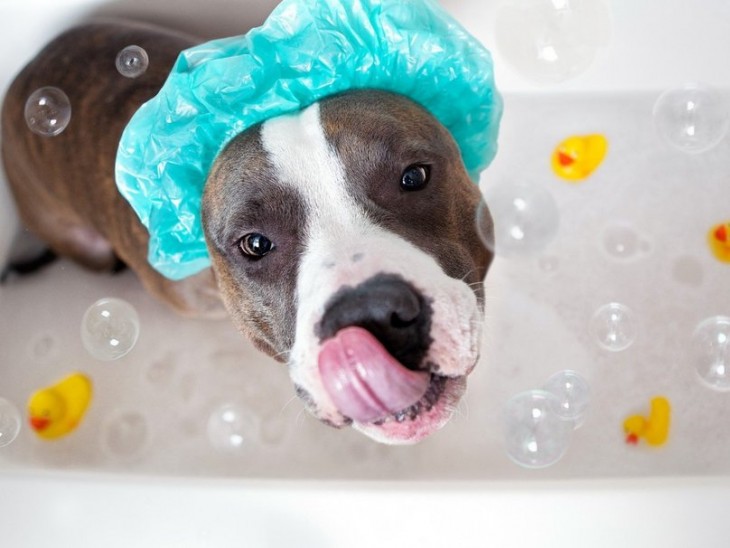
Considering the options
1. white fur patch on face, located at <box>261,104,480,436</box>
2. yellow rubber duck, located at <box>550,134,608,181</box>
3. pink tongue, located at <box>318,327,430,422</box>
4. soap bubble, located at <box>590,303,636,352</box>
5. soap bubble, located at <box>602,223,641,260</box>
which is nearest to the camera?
pink tongue, located at <box>318,327,430,422</box>

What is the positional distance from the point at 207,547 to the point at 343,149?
130 centimetres

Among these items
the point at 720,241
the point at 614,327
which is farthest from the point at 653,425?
the point at 720,241

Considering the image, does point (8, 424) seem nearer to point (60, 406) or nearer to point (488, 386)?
point (60, 406)

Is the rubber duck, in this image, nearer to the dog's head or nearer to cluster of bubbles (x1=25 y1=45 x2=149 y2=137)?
the dog's head

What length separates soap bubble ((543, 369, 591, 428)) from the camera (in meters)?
2.43

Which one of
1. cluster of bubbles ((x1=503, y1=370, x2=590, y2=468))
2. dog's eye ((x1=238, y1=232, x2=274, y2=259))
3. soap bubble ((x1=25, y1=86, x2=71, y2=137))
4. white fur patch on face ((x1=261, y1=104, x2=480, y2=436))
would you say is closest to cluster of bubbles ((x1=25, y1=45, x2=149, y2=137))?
soap bubble ((x1=25, y1=86, x2=71, y2=137))

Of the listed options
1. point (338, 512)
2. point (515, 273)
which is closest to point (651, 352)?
point (515, 273)

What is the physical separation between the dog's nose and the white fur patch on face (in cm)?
2

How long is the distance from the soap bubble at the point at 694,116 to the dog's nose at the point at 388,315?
140 cm

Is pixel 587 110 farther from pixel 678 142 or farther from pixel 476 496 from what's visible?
pixel 476 496

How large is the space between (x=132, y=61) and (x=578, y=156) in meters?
1.89

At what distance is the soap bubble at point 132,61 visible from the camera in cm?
253

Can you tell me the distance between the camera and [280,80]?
196cm

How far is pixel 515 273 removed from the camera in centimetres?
315
